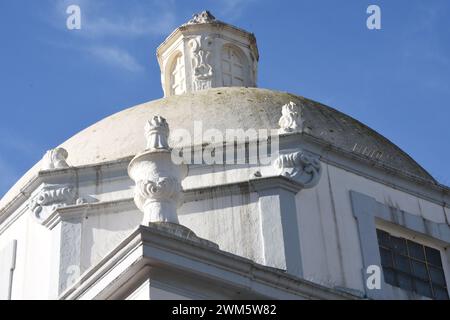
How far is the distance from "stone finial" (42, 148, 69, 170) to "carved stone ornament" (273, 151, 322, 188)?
3.79 m

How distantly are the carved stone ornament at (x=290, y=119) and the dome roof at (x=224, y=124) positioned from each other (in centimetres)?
27

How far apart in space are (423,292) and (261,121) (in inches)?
169

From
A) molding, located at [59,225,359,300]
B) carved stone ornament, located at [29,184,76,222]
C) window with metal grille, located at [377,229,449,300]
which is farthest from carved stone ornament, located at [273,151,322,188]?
molding, located at [59,225,359,300]

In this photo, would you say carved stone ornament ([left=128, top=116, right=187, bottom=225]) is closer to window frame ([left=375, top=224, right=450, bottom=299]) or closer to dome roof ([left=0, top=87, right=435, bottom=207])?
dome roof ([left=0, top=87, right=435, bottom=207])

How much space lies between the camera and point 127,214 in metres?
24.9

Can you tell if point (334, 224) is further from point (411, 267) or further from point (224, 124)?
point (224, 124)

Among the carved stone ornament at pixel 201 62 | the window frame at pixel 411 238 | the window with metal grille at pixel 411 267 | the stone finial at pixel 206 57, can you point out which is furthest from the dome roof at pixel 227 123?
the stone finial at pixel 206 57

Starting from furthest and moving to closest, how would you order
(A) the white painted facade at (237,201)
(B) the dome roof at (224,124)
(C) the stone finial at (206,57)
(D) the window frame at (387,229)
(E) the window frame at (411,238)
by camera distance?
(C) the stone finial at (206,57) → (B) the dome roof at (224,124) → (E) the window frame at (411,238) → (D) the window frame at (387,229) → (A) the white painted facade at (237,201)

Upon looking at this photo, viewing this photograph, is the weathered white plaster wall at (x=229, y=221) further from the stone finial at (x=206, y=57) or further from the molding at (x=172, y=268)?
the stone finial at (x=206, y=57)

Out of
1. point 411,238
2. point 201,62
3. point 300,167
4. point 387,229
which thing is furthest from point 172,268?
point 201,62

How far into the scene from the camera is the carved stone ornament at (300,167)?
25.1m
